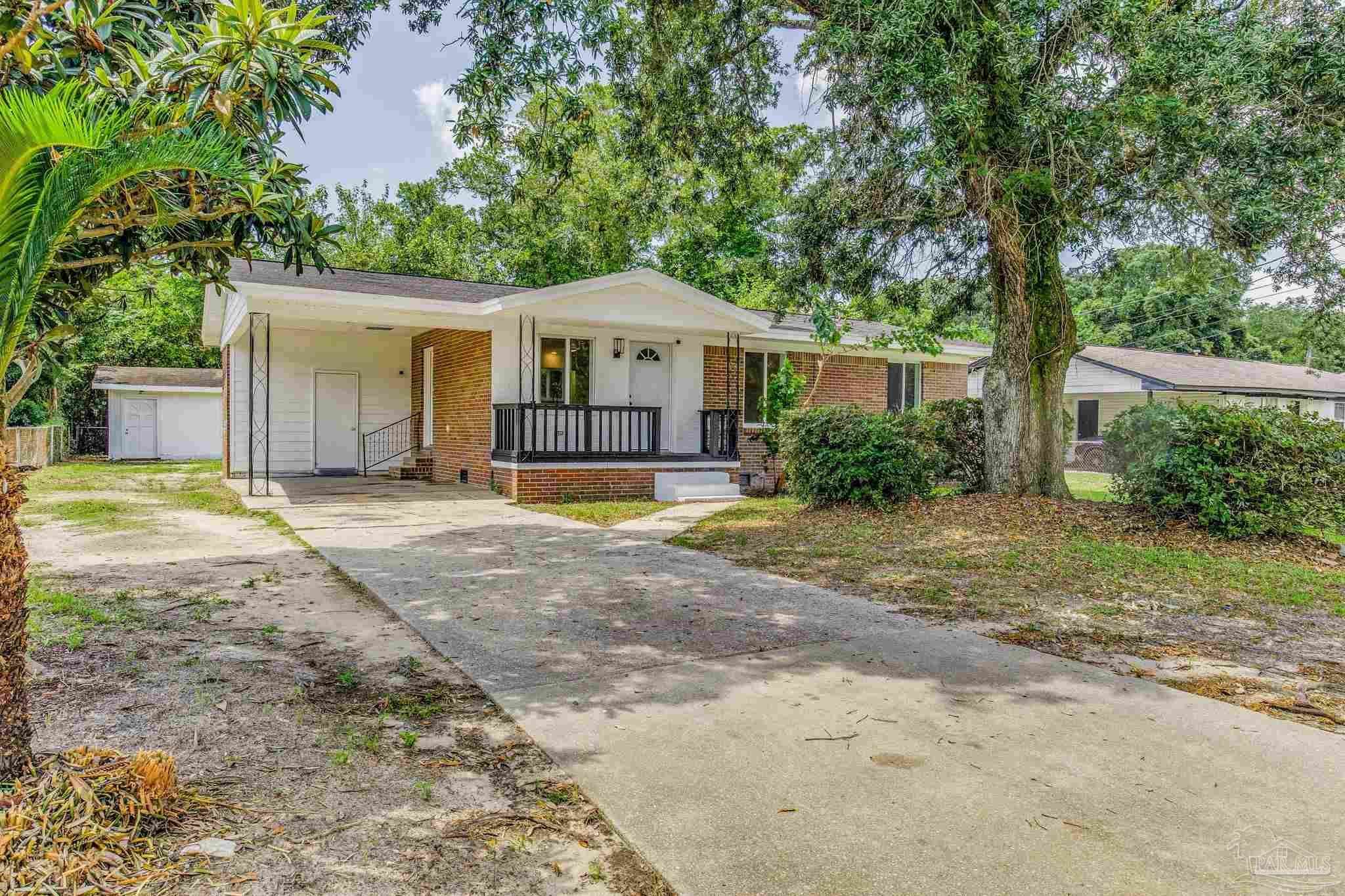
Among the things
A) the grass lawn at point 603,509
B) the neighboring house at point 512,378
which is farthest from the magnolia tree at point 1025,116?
the grass lawn at point 603,509

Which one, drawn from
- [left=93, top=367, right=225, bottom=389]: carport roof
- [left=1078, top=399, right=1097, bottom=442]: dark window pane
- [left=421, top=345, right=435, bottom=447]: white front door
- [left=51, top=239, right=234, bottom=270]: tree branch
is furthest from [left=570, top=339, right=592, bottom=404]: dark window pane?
[left=1078, top=399, right=1097, bottom=442]: dark window pane

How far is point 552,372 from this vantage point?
13891 millimetres

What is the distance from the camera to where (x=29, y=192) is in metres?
2.38

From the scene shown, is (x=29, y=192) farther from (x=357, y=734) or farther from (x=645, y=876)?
(x=645, y=876)

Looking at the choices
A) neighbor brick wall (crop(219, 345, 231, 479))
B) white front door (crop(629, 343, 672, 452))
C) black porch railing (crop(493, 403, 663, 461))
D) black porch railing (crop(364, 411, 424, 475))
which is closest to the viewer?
black porch railing (crop(493, 403, 663, 461))

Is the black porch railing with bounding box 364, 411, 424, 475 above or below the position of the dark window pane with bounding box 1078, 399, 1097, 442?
below

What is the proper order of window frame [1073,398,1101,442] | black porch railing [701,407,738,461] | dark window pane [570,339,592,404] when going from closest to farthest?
dark window pane [570,339,592,404], black porch railing [701,407,738,461], window frame [1073,398,1101,442]

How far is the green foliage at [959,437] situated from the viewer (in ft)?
35.4

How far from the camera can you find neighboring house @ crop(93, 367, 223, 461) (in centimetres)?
2328

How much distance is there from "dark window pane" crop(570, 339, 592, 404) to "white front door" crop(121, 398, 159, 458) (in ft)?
54.8

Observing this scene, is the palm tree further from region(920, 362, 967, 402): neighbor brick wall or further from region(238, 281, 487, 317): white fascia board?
region(920, 362, 967, 402): neighbor brick wall

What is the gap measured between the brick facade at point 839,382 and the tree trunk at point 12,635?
12.9m

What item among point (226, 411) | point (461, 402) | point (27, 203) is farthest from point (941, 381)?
point (27, 203)

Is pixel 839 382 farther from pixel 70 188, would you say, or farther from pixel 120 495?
pixel 70 188
